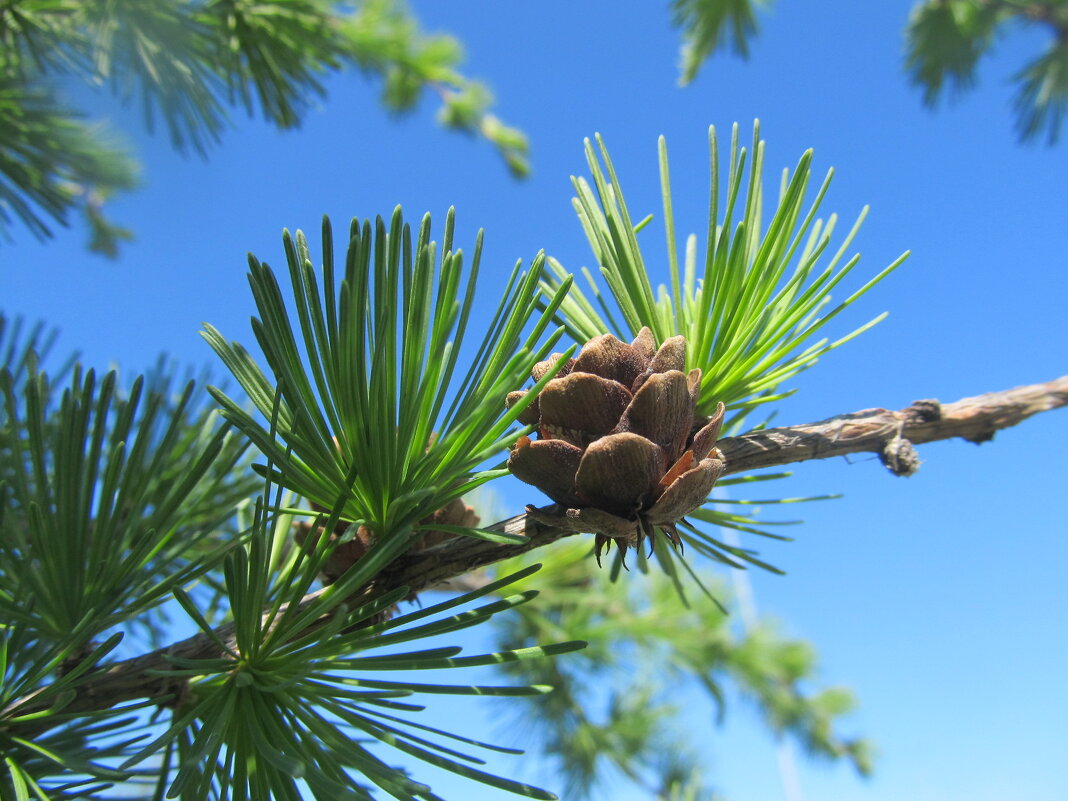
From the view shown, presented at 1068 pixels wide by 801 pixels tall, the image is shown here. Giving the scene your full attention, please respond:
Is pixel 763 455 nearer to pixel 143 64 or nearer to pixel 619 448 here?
pixel 619 448

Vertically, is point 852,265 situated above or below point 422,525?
above

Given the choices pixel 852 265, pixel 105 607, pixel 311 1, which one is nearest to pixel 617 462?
pixel 852 265

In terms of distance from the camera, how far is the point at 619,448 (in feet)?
1.26

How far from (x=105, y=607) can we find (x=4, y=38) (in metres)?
0.78

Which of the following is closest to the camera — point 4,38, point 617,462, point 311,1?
point 617,462

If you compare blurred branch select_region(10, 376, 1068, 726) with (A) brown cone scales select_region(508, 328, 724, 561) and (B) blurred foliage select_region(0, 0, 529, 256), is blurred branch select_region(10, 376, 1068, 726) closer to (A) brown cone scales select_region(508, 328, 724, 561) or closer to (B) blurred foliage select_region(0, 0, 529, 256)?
(A) brown cone scales select_region(508, 328, 724, 561)

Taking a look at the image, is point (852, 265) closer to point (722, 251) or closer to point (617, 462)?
point (722, 251)

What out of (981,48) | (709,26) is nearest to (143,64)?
(709,26)

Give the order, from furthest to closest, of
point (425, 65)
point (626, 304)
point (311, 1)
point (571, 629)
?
point (425, 65)
point (571, 629)
point (311, 1)
point (626, 304)

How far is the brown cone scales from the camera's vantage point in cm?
39

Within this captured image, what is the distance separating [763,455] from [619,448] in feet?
0.45

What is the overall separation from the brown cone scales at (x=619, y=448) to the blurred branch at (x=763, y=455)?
40mm

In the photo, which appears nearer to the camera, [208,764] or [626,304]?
[208,764]

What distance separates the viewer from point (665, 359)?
43 cm
